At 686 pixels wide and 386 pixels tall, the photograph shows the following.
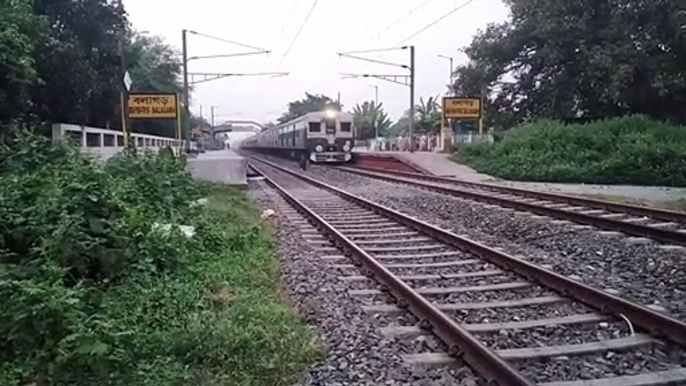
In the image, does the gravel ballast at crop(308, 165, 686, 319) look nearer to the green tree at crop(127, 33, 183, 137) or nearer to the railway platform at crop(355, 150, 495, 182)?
the railway platform at crop(355, 150, 495, 182)

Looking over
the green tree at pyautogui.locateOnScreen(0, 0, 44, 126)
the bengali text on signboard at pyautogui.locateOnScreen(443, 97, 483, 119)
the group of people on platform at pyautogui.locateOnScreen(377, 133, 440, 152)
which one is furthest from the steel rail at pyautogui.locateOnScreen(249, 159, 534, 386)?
the group of people on platform at pyautogui.locateOnScreen(377, 133, 440, 152)

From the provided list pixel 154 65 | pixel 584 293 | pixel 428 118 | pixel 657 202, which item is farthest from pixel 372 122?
pixel 584 293

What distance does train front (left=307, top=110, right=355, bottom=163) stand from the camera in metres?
34.5

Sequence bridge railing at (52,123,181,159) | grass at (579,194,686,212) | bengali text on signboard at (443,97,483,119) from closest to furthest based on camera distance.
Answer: bridge railing at (52,123,181,159)
grass at (579,194,686,212)
bengali text on signboard at (443,97,483,119)

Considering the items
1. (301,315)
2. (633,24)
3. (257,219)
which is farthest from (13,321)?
(633,24)

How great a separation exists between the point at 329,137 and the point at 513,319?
29897 mm

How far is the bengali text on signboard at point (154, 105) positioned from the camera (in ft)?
66.1

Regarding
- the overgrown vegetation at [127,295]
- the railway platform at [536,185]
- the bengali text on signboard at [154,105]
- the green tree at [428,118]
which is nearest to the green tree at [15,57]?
the overgrown vegetation at [127,295]

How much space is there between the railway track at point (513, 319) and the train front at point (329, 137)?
84.8ft

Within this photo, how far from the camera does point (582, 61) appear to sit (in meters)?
29.8

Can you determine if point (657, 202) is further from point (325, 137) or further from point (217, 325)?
point (325, 137)

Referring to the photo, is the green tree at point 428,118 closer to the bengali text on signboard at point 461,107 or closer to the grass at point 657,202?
the bengali text on signboard at point 461,107

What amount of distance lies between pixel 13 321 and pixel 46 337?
11.1 inches

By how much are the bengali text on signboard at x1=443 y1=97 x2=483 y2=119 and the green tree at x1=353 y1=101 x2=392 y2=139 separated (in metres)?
36.3
